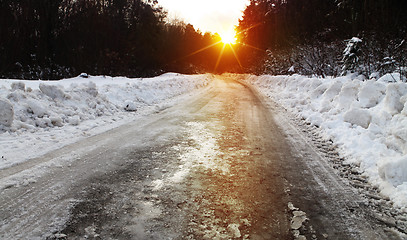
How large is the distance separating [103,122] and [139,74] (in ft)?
77.6

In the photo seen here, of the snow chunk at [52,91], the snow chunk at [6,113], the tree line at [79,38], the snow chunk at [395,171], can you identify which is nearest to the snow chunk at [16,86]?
the snow chunk at [52,91]

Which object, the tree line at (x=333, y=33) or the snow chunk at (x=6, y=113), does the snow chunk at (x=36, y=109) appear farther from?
the tree line at (x=333, y=33)

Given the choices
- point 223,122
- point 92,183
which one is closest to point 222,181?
point 92,183

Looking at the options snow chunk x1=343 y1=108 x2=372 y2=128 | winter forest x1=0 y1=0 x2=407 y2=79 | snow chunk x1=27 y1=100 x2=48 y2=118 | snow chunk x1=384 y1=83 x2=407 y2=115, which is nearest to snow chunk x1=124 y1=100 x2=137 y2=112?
snow chunk x1=27 y1=100 x2=48 y2=118

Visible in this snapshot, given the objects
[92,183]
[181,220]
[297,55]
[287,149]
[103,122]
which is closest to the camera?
[181,220]

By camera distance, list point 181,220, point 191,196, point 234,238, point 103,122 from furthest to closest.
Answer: point 103,122, point 191,196, point 181,220, point 234,238

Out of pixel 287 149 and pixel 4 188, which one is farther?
pixel 287 149

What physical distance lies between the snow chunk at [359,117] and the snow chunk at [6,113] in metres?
6.19

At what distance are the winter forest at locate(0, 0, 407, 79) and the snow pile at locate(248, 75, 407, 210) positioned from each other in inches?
125

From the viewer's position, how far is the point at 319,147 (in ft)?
14.7

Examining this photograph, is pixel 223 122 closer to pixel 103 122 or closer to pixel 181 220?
pixel 103 122

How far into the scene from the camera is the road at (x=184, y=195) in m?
2.10

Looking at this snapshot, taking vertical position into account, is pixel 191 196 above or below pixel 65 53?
below

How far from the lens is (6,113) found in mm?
4703
